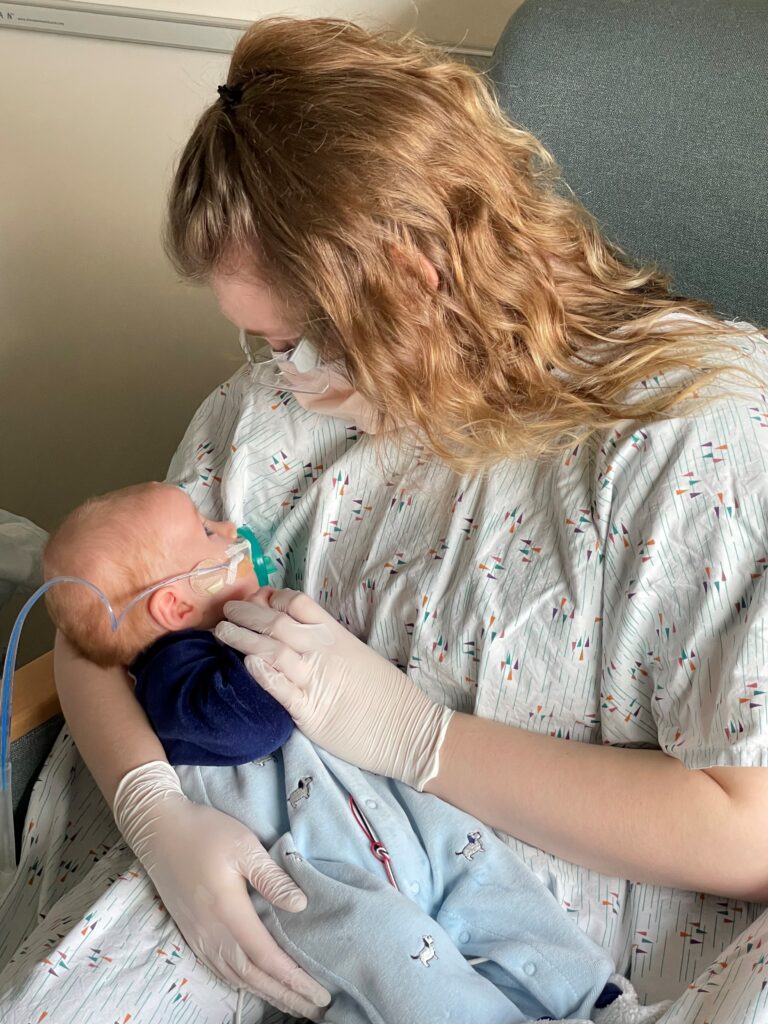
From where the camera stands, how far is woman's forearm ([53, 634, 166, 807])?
1.38m

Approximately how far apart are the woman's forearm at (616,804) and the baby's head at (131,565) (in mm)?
427

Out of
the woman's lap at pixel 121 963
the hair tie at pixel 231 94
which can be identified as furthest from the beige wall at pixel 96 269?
the woman's lap at pixel 121 963

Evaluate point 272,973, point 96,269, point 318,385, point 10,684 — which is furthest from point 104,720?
point 96,269

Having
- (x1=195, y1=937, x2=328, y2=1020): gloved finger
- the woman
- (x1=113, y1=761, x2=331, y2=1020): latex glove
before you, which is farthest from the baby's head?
(x1=195, y1=937, x2=328, y2=1020): gloved finger

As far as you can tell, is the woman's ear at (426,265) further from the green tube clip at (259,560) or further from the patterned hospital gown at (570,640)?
the green tube clip at (259,560)

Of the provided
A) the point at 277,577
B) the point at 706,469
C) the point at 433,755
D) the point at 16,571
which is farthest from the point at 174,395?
the point at 706,469

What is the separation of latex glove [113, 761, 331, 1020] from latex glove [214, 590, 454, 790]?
17 centimetres

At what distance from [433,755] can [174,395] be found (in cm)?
140

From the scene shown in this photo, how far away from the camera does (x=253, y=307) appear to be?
4.29 ft

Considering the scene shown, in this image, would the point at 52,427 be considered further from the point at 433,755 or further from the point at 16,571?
the point at 433,755

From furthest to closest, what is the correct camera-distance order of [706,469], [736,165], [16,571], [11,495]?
[11,495], [16,571], [736,165], [706,469]

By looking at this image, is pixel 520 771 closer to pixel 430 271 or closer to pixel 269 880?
pixel 269 880

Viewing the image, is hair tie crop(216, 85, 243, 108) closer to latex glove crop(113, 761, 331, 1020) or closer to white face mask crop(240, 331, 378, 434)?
white face mask crop(240, 331, 378, 434)

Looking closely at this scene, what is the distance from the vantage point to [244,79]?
1.26 m
